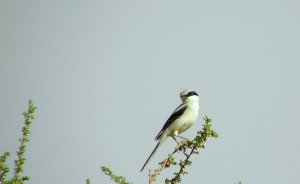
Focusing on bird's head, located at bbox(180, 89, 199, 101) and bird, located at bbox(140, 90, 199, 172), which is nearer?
bird, located at bbox(140, 90, 199, 172)

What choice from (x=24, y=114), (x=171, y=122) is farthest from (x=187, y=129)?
(x=24, y=114)

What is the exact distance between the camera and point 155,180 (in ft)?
13.9

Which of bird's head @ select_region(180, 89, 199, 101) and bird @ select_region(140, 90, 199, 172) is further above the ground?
bird's head @ select_region(180, 89, 199, 101)

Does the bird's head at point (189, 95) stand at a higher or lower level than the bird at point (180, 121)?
higher

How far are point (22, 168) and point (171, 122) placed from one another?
256 inches

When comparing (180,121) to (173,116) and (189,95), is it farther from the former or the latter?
(189,95)

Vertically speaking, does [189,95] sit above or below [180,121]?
above

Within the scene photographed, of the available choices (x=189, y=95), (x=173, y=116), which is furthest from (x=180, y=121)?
A: (x=189, y=95)

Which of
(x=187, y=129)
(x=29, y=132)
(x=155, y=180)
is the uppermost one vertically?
(x=187, y=129)

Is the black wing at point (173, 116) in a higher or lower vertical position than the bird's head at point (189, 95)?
lower

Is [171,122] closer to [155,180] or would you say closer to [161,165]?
[161,165]

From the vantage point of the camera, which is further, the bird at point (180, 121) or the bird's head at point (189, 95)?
the bird's head at point (189, 95)

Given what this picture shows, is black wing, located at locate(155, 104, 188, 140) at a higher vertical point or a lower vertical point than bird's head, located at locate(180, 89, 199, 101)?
lower

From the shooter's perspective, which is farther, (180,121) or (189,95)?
(189,95)
